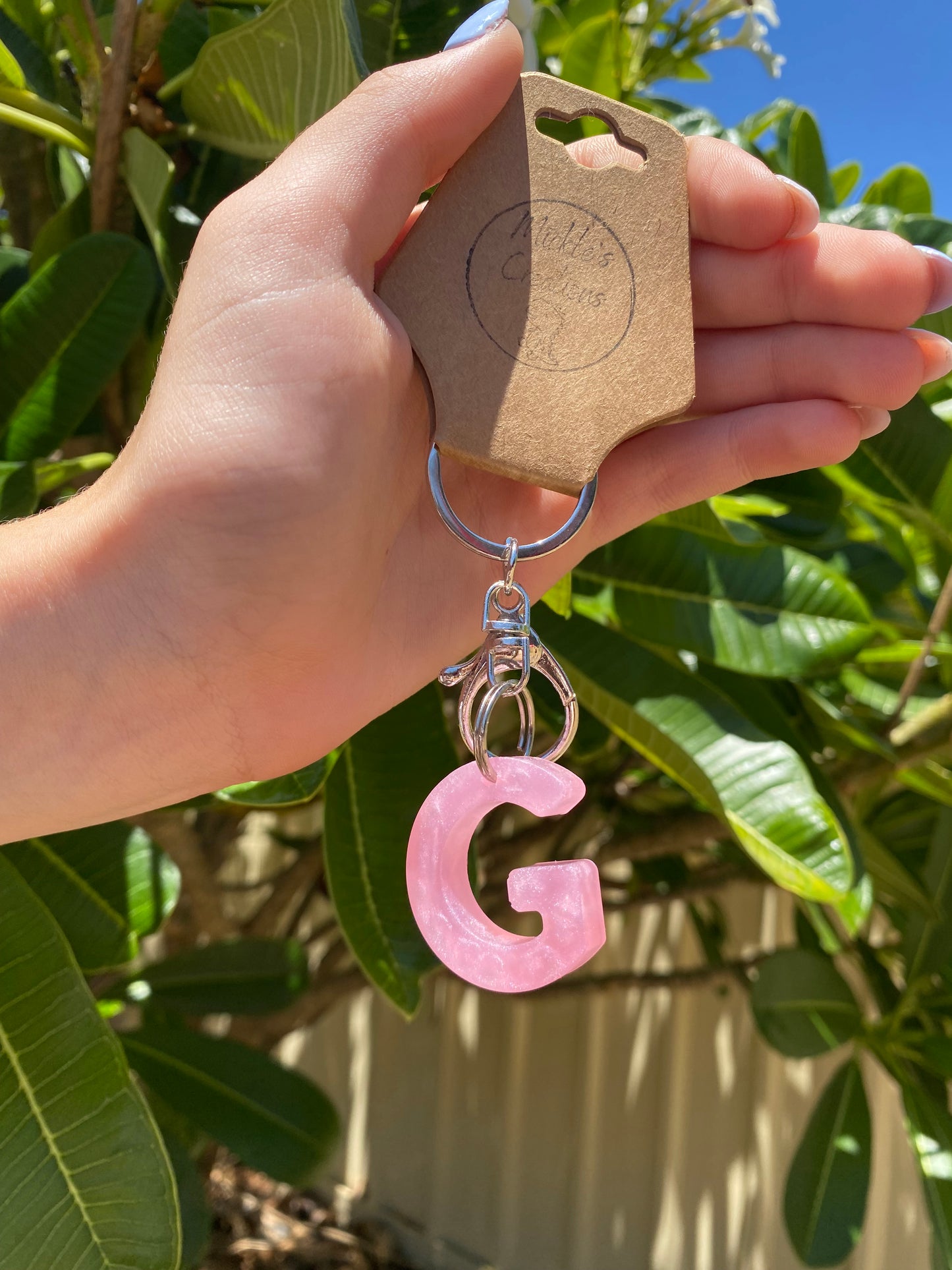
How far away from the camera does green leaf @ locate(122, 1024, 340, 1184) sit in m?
1.21

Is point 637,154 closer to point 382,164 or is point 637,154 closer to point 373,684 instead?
point 382,164

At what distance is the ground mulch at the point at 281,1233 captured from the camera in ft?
6.56

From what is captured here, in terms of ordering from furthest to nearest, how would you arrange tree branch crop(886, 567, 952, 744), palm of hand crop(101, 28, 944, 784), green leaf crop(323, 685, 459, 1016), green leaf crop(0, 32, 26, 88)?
tree branch crop(886, 567, 952, 744) < green leaf crop(323, 685, 459, 1016) < green leaf crop(0, 32, 26, 88) < palm of hand crop(101, 28, 944, 784)

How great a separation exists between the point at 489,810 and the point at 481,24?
0.44m

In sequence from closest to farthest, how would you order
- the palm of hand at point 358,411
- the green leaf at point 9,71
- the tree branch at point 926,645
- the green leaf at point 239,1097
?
the palm of hand at point 358,411 < the green leaf at point 9,71 < the tree branch at point 926,645 < the green leaf at point 239,1097

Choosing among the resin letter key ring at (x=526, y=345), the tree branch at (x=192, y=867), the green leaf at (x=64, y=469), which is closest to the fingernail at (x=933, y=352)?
the resin letter key ring at (x=526, y=345)

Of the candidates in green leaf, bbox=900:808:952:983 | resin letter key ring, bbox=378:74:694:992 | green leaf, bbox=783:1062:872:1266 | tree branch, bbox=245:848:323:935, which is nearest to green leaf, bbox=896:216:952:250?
resin letter key ring, bbox=378:74:694:992

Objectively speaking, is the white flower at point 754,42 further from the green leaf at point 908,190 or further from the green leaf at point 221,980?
the green leaf at point 221,980

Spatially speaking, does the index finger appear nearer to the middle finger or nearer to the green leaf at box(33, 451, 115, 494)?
the middle finger

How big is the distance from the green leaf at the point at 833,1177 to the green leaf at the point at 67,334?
116cm

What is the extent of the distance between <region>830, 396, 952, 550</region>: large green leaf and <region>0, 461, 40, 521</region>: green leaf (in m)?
0.74

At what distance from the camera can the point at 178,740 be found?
2.00 feet

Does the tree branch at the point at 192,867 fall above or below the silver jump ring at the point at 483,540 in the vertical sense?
below

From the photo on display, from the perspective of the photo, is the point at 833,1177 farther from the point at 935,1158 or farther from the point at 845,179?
the point at 845,179
